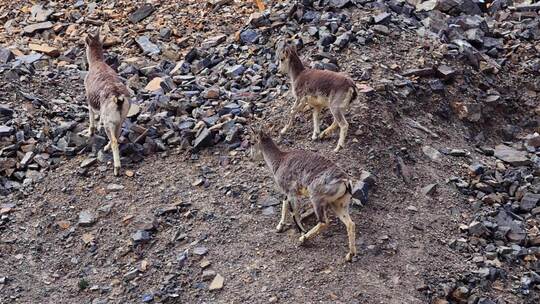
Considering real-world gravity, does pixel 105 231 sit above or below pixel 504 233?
above

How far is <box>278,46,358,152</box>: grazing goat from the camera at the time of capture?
44.1ft

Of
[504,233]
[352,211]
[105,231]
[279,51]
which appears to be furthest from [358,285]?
[279,51]

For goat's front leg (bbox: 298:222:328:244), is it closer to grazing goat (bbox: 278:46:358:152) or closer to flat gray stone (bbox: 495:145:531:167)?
grazing goat (bbox: 278:46:358:152)

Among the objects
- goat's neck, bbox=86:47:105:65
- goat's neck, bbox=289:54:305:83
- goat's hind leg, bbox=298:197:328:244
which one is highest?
goat's neck, bbox=86:47:105:65

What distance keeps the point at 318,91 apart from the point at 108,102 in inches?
114

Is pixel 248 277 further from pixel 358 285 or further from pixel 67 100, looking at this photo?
pixel 67 100

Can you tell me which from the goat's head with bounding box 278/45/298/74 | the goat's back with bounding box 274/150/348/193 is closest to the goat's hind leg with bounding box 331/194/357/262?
the goat's back with bounding box 274/150/348/193

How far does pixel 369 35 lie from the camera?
15852mm

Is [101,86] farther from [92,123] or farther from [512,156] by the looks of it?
[512,156]

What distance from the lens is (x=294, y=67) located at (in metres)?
14.3

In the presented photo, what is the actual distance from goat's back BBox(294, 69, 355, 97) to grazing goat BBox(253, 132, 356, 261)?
1.30 m

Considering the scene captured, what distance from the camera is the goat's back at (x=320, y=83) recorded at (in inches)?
529

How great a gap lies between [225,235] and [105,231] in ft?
5.37

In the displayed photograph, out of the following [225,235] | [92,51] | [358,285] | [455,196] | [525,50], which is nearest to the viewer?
[358,285]
